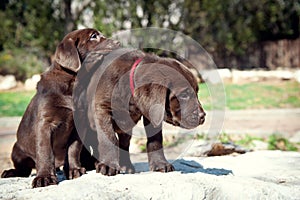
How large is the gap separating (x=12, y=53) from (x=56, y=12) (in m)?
2.87

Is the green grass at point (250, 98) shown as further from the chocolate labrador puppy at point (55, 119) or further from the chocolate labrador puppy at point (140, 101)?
the chocolate labrador puppy at point (140, 101)

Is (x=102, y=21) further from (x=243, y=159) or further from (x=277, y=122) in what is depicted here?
(x=243, y=159)

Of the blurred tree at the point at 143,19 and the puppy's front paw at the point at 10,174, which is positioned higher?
the blurred tree at the point at 143,19

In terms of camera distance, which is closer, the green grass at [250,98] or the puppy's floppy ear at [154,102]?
the puppy's floppy ear at [154,102]

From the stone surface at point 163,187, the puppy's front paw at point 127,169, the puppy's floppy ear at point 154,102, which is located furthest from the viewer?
the puppy's front paw at point 127,169

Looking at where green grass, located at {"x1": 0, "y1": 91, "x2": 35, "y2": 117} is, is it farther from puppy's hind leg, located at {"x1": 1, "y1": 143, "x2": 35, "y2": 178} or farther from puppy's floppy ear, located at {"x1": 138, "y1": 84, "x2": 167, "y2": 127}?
puppy's floppy ear, located at {"x1": 138, "y1": 84, "x2": 167, "y2": 127}

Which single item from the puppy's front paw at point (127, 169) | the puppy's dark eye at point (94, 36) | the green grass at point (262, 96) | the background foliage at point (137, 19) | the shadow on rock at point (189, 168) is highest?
the background foliage at point (137, 19)

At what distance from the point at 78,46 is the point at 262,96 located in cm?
1169

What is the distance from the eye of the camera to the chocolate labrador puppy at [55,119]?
3.38 m

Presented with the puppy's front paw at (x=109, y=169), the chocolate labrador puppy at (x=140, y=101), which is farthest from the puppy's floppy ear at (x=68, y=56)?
the puppy's front paw at (x=109, y=169)

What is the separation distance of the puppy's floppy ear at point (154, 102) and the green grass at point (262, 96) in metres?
7.87

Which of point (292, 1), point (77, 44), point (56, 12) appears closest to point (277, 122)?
point (77, 44)

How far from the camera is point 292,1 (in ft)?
81.5

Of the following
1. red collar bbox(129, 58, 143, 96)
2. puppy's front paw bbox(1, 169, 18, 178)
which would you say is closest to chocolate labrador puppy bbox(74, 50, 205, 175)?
red collar bbox(129, 58, 143, 96)
